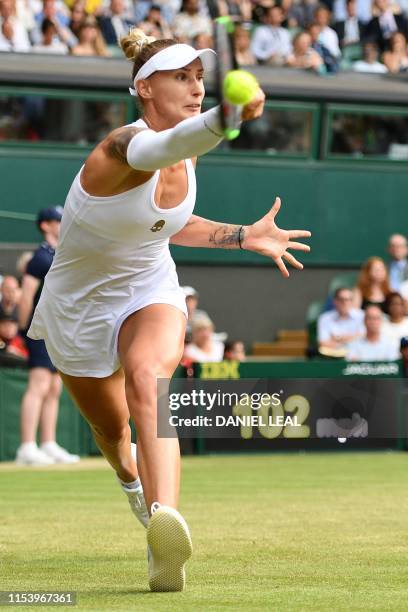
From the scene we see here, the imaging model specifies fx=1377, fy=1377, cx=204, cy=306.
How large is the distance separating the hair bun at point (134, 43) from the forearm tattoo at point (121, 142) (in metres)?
0.79

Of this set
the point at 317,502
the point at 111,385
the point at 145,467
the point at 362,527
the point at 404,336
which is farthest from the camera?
the point at 404,336

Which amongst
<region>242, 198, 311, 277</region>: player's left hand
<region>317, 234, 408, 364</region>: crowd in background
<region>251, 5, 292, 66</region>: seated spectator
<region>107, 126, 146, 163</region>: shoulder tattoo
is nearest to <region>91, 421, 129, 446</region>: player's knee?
<region>242, 198, 311, 277</region>: player's left hand

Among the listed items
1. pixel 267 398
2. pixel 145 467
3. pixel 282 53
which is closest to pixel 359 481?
pixel 267 398

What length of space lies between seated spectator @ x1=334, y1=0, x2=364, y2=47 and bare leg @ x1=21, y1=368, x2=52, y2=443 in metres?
10.5

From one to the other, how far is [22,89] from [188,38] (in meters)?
2.46

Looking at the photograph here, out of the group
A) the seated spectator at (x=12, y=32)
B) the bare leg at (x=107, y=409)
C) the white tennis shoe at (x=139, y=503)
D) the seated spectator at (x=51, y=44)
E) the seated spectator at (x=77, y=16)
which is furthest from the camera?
the seated spectator at (x=77, y=16)

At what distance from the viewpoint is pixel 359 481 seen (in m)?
11.9

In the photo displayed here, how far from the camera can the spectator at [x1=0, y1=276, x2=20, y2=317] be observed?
1524 centimetres

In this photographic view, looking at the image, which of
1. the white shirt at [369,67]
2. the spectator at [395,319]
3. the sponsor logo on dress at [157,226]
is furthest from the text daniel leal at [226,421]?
the white shirt at [369,67]

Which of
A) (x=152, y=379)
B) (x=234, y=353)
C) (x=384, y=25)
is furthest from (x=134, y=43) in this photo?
(x=384, y=25)

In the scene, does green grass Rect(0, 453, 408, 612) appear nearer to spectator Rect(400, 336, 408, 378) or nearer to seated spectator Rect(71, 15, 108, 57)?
spectator Rect(400, 336, 408, 378)

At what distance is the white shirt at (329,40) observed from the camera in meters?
21.1

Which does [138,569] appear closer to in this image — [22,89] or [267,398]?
[267,398]

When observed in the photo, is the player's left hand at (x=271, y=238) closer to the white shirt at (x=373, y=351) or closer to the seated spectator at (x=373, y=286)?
the white shirt at (x=373, y=351)
